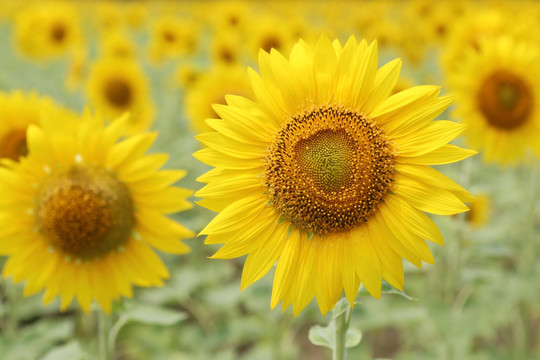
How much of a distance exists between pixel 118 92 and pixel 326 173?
4967 mm

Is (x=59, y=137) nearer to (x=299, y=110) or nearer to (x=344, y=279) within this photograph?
(x=299, y=110)

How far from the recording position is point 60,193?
2285mm

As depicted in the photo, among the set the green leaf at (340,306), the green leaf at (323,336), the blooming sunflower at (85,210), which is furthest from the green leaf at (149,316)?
the green leaf at (340,306)

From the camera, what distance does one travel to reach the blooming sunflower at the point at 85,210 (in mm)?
2281

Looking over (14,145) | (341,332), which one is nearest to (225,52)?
(14,145)

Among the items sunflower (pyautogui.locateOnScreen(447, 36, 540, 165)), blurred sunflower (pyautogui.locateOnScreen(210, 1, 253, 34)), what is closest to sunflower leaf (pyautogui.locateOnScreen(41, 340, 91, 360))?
sunflower (pyautogui.locateOnScreen(447, 36, 540, 165))

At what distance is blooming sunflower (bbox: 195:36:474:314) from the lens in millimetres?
1538

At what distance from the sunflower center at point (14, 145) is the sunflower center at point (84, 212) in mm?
671

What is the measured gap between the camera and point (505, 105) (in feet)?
11.5

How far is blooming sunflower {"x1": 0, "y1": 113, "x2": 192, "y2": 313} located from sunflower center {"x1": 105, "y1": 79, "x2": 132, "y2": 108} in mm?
3893

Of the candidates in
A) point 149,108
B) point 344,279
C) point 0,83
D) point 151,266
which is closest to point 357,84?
point 344,279

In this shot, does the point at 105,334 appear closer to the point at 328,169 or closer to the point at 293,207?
the point at 293,207

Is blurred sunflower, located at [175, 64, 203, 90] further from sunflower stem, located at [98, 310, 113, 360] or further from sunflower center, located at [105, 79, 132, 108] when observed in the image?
sunflower stem, located at [98, 310, 113, 360]

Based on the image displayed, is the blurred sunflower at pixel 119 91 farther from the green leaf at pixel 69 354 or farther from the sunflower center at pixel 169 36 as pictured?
the green leaf at pixel 69 354
